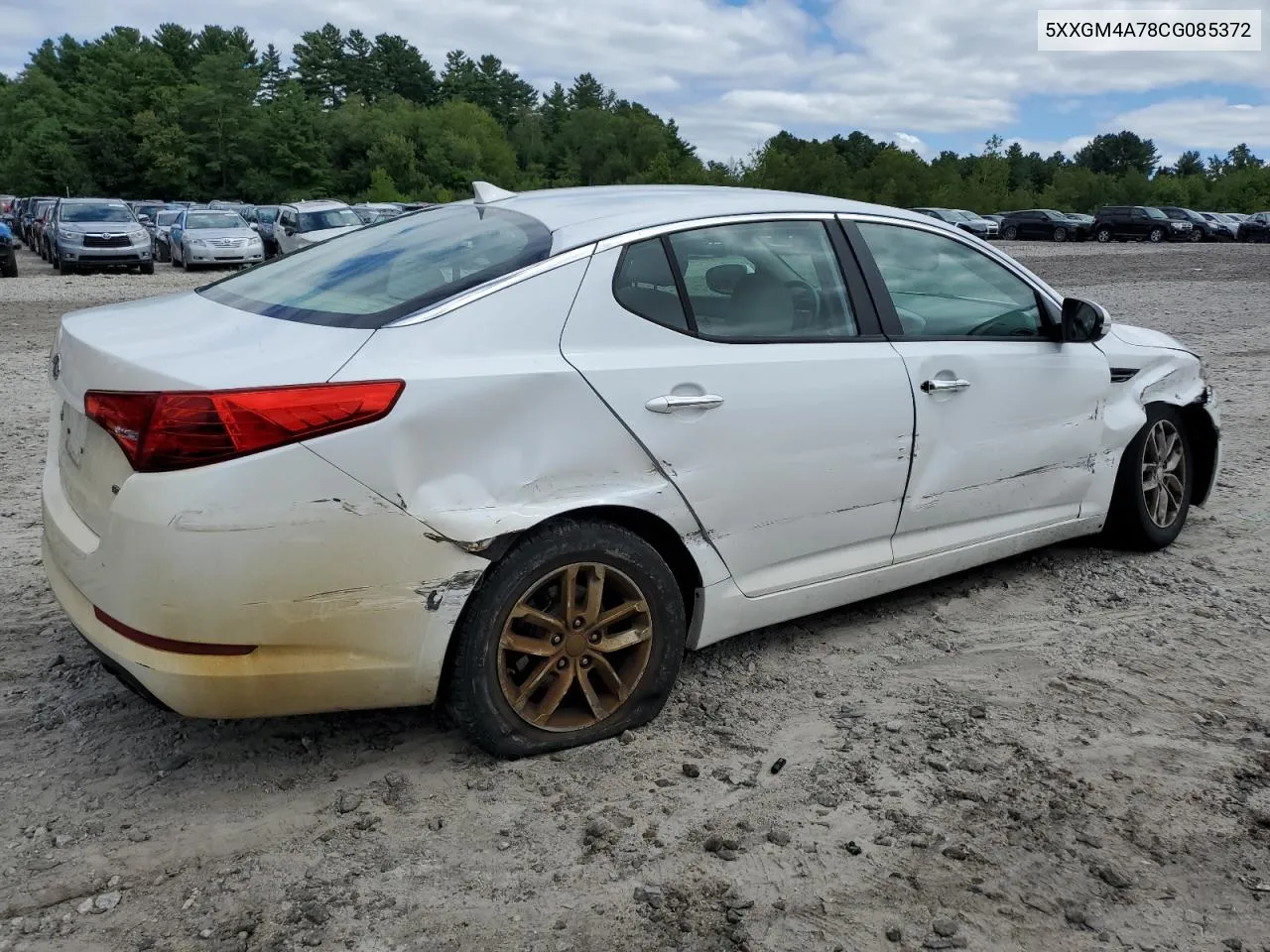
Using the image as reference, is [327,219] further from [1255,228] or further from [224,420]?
[1255,228]

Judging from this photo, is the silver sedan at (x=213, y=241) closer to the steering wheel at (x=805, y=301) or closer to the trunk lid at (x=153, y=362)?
the trunk lid at (x=153, y=362)

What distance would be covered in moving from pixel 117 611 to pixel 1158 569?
4.17m

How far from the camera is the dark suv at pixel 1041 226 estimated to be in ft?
158

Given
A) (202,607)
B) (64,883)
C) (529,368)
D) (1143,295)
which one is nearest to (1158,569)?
(529,368)

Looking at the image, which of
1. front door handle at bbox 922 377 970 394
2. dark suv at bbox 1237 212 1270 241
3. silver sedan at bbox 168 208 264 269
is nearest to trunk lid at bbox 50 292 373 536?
front door handle at bbox 922 377 970 394

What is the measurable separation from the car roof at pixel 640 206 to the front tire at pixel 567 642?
92cm

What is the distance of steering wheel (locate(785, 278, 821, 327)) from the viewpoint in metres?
3.76

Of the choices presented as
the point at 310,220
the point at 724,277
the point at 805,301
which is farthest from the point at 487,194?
the point at 310,220

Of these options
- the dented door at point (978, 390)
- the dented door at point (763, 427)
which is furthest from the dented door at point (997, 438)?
the dented door at point (763, 427)

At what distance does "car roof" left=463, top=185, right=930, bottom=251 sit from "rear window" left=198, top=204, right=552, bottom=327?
81 mm

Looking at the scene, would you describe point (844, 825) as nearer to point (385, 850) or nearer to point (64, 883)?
point (385, 850)

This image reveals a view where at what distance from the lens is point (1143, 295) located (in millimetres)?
18781

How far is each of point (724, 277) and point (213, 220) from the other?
25367 mm

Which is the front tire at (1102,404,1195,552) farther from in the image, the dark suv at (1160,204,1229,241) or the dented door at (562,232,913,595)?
the dark suv at (1160,204,1229,241)
